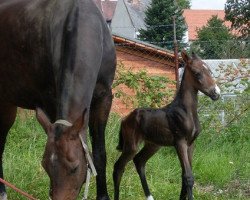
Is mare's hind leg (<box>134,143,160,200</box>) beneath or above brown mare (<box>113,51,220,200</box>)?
beneath

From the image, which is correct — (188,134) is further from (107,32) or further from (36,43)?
(36,43)

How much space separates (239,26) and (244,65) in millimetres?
32533

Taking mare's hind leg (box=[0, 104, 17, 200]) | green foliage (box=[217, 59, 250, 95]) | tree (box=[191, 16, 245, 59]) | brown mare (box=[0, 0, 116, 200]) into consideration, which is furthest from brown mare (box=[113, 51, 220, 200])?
tree (box=[191, 16, 245, 59])

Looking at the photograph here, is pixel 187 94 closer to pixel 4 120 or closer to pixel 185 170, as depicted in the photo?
pixel 185 170

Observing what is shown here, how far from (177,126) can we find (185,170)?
48cm

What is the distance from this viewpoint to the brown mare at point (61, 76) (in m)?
2.80

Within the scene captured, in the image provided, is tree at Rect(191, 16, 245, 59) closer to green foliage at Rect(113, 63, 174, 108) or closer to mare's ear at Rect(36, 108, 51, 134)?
green foliage at Rect(113, 63, 174, 108)

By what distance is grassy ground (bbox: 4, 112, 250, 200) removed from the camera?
5.56 metres

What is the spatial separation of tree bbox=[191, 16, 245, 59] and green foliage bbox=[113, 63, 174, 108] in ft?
19.6

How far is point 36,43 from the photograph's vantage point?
4.09 m

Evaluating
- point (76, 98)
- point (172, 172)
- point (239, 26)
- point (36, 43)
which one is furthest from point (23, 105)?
point (239, 26)

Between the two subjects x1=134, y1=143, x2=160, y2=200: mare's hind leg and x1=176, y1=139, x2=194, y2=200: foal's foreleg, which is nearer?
x1=176, y1=139, x2=194, y2=200: foal's foreleg

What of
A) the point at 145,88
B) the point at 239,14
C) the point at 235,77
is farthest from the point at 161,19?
the point at 145,88

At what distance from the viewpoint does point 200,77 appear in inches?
193
